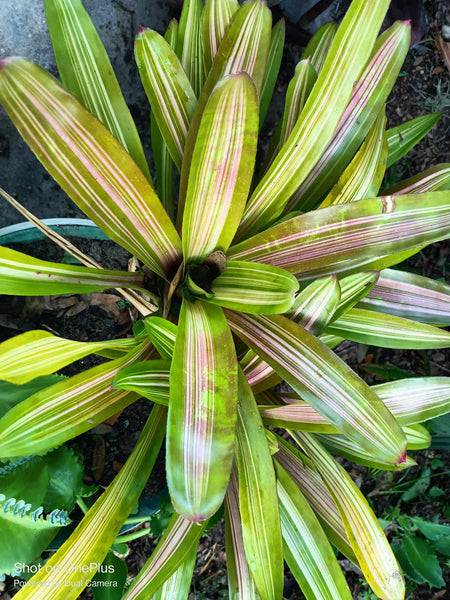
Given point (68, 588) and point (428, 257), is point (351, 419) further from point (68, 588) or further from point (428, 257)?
point (428, 257)

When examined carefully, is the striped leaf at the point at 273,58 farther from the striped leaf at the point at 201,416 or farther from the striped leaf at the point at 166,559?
the striped leaf at the point at 166,559

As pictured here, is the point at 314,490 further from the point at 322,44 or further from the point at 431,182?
the point at 322,44

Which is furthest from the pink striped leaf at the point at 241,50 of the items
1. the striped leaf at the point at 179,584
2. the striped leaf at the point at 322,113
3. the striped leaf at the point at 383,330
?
the striped leaf at the point at 179,584

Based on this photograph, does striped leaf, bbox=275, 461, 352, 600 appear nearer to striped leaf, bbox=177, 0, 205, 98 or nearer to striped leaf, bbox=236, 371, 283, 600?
striped leaf, bbox=236, 371, 283, 600

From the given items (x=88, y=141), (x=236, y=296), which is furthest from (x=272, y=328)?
(x=88, y=141)

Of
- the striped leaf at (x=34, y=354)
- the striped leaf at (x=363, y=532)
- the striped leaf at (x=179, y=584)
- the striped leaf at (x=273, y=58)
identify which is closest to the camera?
the striped leaf at (x=34, y=354)

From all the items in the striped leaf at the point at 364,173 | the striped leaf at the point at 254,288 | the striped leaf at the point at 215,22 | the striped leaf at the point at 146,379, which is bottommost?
the striped leaf at the point at 146,379
